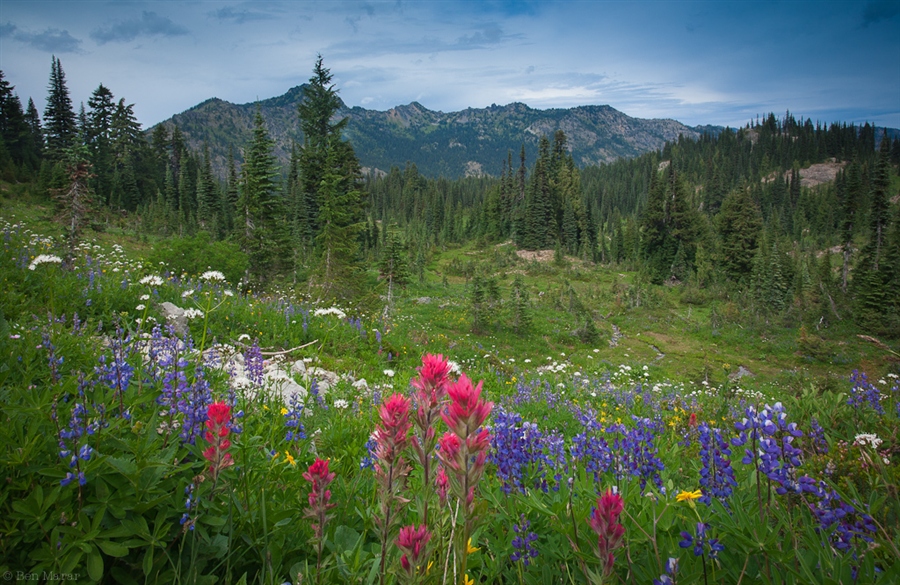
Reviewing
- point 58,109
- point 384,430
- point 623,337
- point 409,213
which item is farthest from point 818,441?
point 409,213

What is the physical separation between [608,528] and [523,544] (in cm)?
82

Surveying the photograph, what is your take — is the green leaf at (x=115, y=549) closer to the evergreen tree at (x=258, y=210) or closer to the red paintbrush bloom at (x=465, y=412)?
the red paintbrush bloom at (x=465, y=412)

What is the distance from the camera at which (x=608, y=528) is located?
1112 mm

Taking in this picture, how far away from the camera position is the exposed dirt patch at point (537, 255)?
55.3 metres

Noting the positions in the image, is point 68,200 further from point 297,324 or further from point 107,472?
point 107,472

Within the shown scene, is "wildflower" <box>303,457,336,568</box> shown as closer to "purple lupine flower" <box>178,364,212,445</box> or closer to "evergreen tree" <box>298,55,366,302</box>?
"purple lupine flower" <box>178,364,212,445</box>

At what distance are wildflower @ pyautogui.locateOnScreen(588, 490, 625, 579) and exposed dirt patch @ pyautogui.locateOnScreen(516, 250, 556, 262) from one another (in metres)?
54.9

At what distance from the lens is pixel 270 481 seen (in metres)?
2.28

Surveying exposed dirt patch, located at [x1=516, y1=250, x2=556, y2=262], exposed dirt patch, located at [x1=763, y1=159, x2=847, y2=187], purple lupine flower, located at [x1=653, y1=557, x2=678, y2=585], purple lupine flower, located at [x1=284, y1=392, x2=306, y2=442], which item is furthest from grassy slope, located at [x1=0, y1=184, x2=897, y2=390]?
exposed dirt patch, located at [x1=763, y1=159, x2=847, y2=187]

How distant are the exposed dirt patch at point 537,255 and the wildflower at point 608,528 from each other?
5487cm

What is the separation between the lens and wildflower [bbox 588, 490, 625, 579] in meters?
1.08

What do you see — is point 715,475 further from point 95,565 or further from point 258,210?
point 258,210

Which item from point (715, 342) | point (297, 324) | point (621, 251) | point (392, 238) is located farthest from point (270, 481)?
point (621, 251)

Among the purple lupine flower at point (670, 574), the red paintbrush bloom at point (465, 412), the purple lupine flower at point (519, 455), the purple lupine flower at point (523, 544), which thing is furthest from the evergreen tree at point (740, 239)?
the red paintbrush bloom at point (465, 412)
